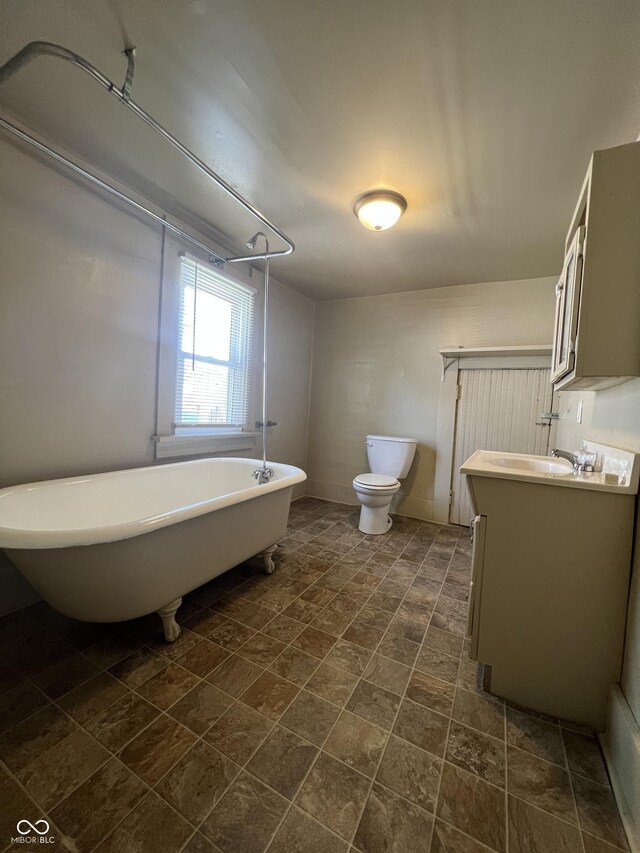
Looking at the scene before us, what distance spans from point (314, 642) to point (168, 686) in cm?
61

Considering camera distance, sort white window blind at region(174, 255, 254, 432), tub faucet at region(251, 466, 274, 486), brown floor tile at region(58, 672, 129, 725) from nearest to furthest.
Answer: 1. brown floor tile at region(58, 672, 129, 725)
2. tub faucet at region(251, 466, 274, 486)
3. white window blind at region(174, 255, 254, 432)

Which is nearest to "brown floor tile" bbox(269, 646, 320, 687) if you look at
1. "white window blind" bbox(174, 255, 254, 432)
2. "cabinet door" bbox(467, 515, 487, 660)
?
"cabinet door" bbox(467, 515, 487, 660)

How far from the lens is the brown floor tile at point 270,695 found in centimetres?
116

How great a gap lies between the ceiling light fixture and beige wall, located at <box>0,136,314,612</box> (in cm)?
135

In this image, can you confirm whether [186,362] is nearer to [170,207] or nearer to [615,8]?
[170,207]

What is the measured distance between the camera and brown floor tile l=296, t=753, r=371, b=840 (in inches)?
33.7

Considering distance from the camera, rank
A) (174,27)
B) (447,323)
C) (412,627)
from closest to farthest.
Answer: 1. (174,27)
2. (412,627)
3. (447,323)

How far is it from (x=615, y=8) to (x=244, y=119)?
1.30 metres

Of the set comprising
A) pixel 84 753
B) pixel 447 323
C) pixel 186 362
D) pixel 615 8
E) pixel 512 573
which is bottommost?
pixel 84 753

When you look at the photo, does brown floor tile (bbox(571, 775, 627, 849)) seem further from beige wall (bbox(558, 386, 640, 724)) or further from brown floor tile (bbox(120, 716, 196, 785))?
brown floor tile (bbox(120, 716, 196, 785))

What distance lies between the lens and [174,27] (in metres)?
1.09

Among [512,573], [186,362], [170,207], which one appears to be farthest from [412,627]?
[170,207]

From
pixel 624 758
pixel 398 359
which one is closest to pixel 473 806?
pixel 624 758

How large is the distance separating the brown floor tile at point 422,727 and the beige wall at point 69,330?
1902 mm
